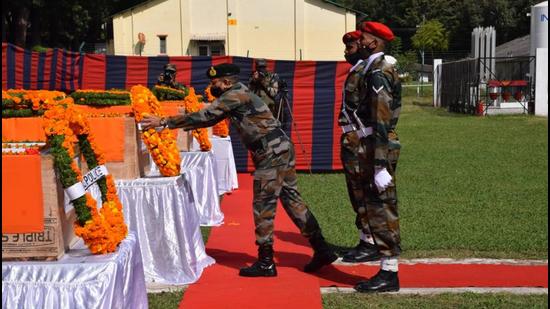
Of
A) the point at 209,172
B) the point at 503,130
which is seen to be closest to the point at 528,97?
the point at 503,130

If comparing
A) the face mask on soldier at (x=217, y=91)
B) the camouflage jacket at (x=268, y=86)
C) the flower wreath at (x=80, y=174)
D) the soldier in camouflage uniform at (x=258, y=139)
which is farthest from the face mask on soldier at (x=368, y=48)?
the camouflage jacket at (x=268, y=86)

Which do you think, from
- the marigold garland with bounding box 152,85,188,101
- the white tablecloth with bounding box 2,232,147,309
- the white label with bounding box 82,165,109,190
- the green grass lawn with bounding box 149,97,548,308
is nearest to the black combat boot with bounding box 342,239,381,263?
the green grass lawn with bounding box 149,97,548,308

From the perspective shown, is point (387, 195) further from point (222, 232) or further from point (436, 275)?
point (222, 232)

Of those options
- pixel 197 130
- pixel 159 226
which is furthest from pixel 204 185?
pixel 159 226

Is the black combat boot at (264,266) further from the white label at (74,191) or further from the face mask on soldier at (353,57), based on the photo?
the white label at (74,191)

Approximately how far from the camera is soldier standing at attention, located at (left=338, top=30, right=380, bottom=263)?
6.10 metres

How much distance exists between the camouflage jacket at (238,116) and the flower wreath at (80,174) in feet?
4.44

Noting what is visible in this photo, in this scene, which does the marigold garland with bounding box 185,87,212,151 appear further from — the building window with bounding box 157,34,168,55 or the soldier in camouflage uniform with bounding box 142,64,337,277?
the building window with bounding box 157,34,168,55

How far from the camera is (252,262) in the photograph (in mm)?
6484

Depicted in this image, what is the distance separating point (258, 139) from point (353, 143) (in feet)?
3.28

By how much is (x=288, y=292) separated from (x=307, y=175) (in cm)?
717

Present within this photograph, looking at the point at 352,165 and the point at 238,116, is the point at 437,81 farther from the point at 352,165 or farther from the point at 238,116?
the point at 238,116

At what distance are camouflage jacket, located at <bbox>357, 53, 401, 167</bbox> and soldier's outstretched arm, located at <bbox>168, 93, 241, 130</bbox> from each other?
42.1 inches

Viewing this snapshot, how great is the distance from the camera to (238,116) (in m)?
5.63
